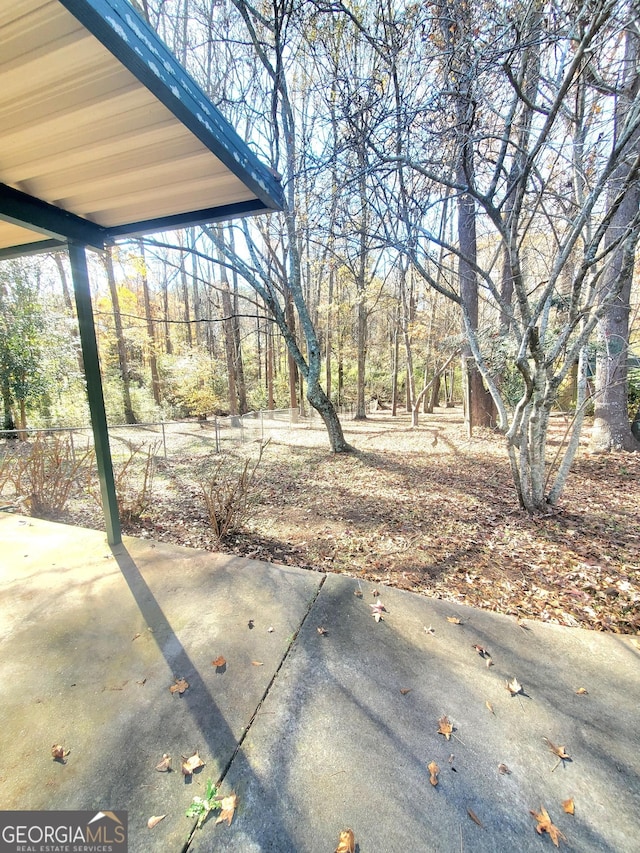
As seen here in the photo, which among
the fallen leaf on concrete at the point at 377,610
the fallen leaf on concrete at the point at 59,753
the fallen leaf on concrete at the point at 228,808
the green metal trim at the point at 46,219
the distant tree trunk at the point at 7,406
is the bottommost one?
the fallen leaf on concrete at the point at 228,808

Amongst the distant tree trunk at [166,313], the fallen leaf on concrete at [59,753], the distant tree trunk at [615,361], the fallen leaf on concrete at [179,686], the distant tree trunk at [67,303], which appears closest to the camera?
the fallen leaf on concrete at [59,753]

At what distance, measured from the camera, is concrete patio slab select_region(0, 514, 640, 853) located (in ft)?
3.63

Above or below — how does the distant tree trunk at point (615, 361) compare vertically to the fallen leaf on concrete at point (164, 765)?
above

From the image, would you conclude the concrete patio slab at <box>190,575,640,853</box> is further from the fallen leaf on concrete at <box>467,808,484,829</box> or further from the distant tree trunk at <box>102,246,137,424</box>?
the distant tree trunk at <box>102,246,137,424</box>

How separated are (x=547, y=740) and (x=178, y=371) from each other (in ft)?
50.6

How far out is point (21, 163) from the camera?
1.78 meters

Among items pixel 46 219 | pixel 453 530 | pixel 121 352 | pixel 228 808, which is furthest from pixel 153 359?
pixel 228 808

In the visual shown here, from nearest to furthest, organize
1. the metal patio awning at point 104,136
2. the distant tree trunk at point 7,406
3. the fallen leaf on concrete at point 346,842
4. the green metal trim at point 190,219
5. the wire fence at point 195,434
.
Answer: the fallen leaf on concrete at point 346,842 < the metal patio awning at point 104,136 < the green metal trim at point 190,219 < the wire fence at point 195,434 < the distant tree trunk at point 7,406

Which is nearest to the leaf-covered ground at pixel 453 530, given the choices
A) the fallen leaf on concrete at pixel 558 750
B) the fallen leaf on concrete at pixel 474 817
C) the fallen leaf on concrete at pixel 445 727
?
the fallen leaf on concrete at pixel 558 750

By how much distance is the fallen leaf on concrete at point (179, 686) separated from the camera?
5.06ft

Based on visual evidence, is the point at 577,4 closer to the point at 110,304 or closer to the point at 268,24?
the point at 268,24

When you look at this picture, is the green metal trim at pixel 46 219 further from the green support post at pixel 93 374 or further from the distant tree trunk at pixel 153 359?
the distant tree trunk at pixel 153 359

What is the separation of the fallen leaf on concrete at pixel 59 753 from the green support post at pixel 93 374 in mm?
1682

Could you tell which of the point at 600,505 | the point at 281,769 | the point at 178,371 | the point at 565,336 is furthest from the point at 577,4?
the point at 178,371
